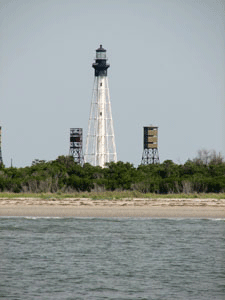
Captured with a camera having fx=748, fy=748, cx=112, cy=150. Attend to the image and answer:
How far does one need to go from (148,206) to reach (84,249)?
13.6 meters

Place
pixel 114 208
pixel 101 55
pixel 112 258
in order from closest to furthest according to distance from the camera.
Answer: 1. pixel 112 258
2. pixel 114 208
3. pixel 101 55

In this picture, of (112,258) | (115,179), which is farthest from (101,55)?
Answer: (112,258)

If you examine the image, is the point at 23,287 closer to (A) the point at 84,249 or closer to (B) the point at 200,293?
(B) the point at 200,293

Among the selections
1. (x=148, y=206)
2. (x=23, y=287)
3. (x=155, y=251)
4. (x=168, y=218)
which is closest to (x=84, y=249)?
(x=155, y=251)

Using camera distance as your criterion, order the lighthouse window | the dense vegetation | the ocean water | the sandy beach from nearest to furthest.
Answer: the ocean water → the sandy beach → the dense vegetation → the lighthouse window

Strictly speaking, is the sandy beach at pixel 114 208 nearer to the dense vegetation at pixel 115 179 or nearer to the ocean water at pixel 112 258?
the ocean water at pixel 112 258

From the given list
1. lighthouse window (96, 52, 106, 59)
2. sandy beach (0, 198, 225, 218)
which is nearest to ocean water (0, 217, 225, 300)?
sandy beach (0, 198, 225, 218)

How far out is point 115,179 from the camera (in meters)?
56.1

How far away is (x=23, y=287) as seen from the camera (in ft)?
75.3

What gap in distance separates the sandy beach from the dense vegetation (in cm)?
518

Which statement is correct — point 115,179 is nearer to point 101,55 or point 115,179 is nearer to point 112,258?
point 112,258

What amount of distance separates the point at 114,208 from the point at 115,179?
494 inches

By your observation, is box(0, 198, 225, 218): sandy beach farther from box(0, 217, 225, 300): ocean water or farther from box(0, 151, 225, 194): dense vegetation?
box(0, 151, 225, 194): dense vegetation

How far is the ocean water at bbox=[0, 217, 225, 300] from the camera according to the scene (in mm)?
22750
